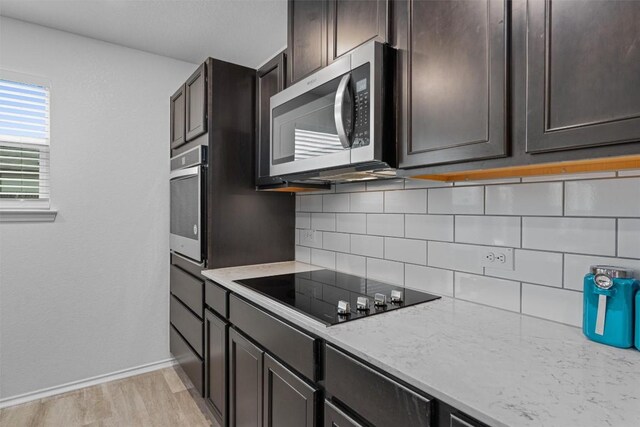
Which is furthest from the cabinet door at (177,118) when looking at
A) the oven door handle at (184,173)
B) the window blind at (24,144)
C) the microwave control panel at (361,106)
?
the microwave control panel at (361,106)

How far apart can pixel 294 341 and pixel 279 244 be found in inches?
46.1

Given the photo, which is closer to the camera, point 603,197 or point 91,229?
point 603,197

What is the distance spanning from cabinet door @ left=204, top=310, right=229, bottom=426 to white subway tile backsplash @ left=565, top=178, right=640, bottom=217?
1.55 metres

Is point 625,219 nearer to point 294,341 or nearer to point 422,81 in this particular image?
point 422,81

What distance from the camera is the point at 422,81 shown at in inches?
44.8

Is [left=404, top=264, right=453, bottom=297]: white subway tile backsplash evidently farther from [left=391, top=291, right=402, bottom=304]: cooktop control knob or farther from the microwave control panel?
the microwave control panel

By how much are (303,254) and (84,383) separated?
182 cm

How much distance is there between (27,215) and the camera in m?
2.27

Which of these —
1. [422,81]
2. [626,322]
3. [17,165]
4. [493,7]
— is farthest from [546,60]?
[17,165]

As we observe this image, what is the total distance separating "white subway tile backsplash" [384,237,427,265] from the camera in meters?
1.56

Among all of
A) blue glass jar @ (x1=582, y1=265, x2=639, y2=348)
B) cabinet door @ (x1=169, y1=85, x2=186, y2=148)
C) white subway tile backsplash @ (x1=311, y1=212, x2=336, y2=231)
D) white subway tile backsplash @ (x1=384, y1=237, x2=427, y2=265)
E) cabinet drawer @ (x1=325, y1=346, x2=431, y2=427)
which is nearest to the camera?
cabinet drawer @ (x1=325, y1=346, x2=431, y2=427)

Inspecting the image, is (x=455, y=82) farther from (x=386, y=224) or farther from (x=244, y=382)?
(x=244, y=382)

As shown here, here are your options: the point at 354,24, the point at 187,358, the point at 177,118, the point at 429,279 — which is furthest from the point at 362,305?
the point at 177,118

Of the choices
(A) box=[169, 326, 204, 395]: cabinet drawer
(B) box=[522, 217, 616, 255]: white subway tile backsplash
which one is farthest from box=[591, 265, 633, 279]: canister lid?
(A) box=[169, 326, 204, 395]: cabinet drawer
